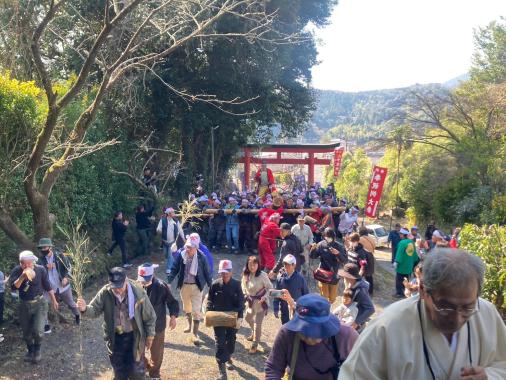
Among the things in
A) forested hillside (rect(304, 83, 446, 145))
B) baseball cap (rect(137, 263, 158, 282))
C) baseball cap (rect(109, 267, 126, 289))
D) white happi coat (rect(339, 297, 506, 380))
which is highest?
forested hillside (rect(304, 83, 446, 145))

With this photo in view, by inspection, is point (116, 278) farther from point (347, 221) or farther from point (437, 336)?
point (347, 221)

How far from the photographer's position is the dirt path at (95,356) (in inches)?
241

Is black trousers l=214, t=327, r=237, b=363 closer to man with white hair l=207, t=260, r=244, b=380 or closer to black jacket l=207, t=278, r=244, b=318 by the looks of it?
man with white hair l=207, t=260, r=244, b=380

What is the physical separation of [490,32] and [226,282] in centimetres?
2796

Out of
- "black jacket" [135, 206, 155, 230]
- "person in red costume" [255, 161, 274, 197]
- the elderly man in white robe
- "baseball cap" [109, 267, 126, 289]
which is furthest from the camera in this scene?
"person in red costume" [255, 161, 274, 197]

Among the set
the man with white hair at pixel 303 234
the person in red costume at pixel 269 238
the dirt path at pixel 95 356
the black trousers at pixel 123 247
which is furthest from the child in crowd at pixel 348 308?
the black trousers at pixel 123 247

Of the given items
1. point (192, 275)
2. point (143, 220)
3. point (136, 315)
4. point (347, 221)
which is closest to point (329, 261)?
point (192, 275)

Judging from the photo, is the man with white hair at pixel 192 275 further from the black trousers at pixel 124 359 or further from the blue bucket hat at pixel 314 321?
the blue bucket hat at pixel 314 321

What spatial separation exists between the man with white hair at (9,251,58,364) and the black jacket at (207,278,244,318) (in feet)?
7.91

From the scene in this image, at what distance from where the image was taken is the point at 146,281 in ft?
18.1

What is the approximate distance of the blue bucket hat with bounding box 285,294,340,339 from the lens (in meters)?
3.02

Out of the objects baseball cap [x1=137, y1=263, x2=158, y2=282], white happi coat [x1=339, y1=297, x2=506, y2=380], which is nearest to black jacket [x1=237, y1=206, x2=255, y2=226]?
baseball cap [x1=137, y1=263, x2=158, y2=282]

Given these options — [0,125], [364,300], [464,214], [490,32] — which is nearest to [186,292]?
[364,300]

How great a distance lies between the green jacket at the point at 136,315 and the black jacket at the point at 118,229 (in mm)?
5969
